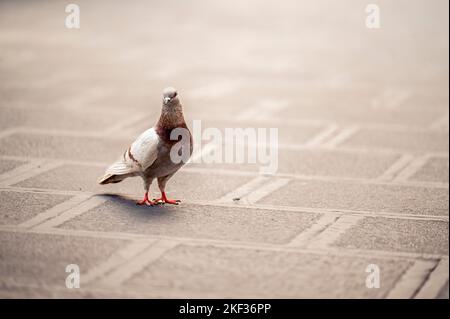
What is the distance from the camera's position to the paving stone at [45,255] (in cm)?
606

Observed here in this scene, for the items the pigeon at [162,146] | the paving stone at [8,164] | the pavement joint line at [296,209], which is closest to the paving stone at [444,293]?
the pavement joint line at [296,209]

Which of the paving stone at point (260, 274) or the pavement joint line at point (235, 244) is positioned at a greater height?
the pavement joint line at point (235, 244)

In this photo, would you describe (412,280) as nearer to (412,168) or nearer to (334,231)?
(334,231)

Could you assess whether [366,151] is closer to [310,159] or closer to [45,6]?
[310,159]

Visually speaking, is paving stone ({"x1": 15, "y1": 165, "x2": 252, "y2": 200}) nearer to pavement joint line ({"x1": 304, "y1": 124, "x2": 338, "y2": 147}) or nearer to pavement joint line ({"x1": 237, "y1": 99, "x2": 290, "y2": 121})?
pavement joint line ({"x1": 304, "y1": 124, "x2": 338, "y2": 147})

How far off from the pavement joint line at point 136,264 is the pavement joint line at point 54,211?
3.37 ft

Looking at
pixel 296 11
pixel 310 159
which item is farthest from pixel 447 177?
pixel 296 11

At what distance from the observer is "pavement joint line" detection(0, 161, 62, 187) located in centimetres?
837

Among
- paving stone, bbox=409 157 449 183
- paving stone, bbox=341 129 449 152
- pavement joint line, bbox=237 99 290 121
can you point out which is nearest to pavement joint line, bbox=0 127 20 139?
pavement joint line, bbox=237 99 290 121

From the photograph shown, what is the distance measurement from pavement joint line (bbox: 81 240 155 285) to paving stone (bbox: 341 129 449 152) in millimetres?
4021

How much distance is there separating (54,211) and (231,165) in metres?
2.34

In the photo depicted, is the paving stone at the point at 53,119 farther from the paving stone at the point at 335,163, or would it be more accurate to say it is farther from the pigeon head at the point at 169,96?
the pigeon head at the point at 169,96

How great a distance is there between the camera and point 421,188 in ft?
28.1

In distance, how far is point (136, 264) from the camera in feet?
20.8
